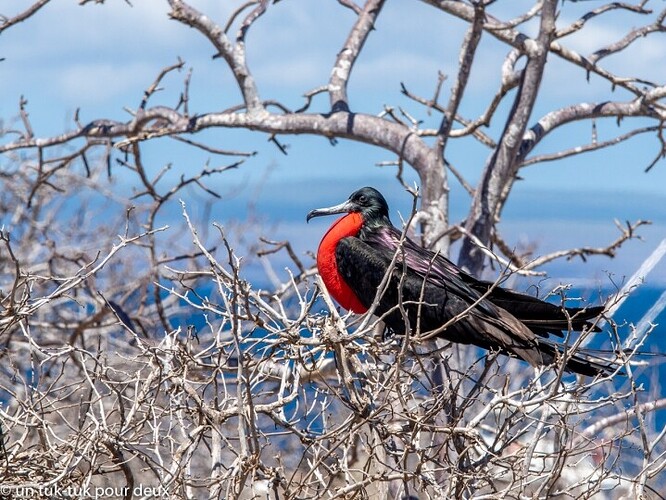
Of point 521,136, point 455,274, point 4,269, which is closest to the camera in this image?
point 455,274

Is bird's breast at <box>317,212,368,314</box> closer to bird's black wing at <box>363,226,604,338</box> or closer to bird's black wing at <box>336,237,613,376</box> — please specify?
bird's black wing at <box>336,237,613,376</box>

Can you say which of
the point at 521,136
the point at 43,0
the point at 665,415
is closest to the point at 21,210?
the point at 43,0

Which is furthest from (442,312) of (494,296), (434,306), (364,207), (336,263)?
(364,207)

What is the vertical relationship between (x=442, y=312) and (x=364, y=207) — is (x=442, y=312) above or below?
below

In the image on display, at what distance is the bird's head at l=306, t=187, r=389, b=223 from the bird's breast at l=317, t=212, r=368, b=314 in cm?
3

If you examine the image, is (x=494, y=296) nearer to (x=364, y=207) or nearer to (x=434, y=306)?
(x=434, y=306)

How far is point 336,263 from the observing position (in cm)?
440

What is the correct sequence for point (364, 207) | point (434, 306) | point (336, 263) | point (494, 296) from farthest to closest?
1. point (364, 207)
2. point (336, 263)
3. point (494, 296)
4. point (434, 306)

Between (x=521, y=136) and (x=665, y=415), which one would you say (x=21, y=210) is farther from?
(x=665, y=415)

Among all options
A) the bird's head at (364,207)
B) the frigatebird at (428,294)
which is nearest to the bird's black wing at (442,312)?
the frigatebird at (428,294)

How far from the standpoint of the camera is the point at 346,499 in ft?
9.84

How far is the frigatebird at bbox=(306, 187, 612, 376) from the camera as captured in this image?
154 inches

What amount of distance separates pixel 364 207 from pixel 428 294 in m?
0.60

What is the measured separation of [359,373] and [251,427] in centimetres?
63
